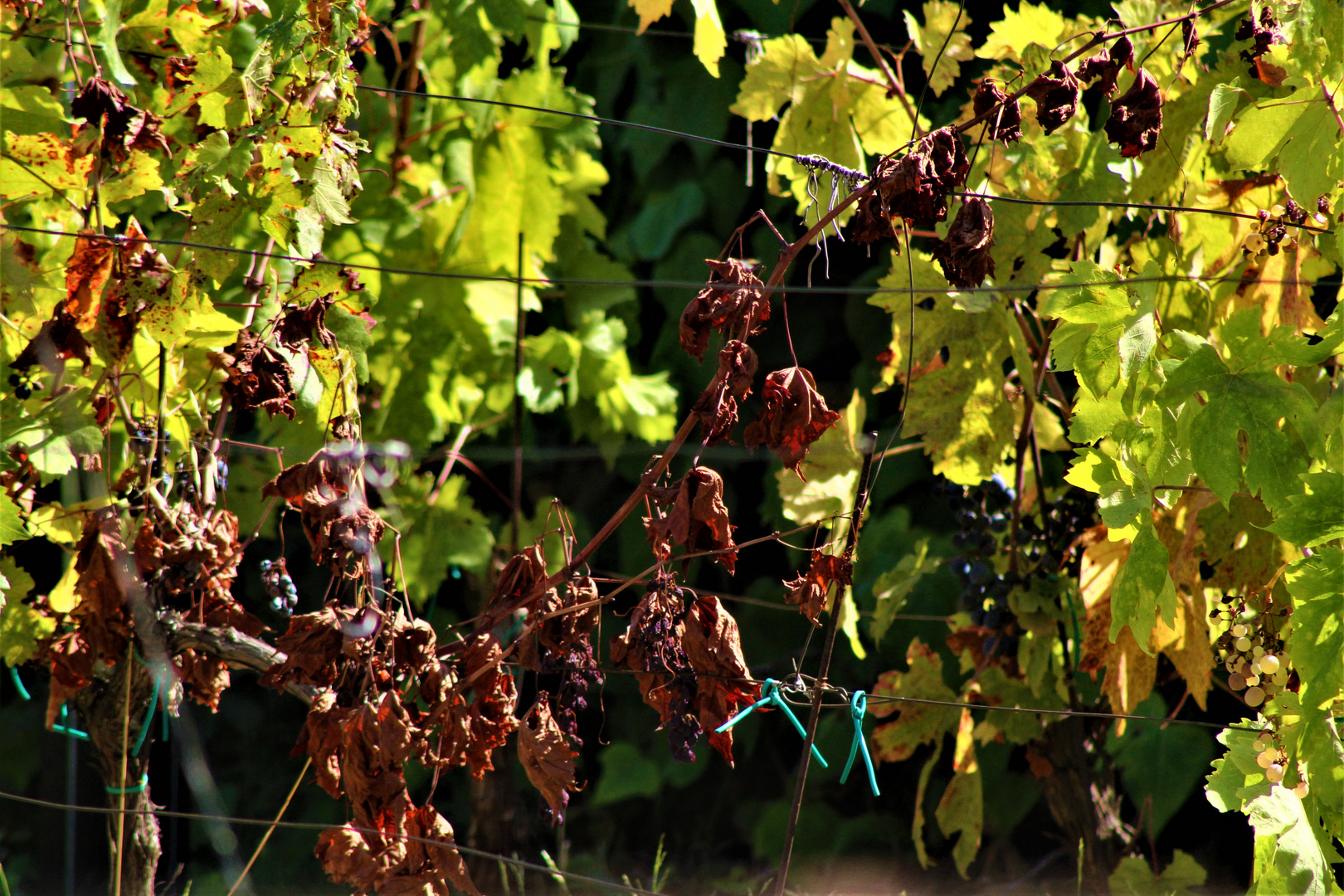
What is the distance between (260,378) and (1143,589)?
839 millimetres

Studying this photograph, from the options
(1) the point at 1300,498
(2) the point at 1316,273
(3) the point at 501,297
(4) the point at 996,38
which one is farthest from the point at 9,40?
(2) the point at 1316,273

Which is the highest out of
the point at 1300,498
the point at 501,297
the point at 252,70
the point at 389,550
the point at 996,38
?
the point at 996,38

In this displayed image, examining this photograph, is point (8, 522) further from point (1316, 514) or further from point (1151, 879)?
point (1151, 879)

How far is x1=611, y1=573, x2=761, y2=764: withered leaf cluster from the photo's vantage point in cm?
99

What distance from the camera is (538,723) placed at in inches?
41.6

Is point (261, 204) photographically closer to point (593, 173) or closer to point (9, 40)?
point (9, 40)

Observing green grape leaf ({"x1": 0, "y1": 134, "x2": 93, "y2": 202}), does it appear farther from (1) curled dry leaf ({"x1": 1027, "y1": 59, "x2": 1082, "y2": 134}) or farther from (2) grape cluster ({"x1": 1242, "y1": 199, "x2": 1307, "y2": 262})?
(2) grape cluster ({"x1": 1242, "y1": 199, "x2": 1307, "y2": 262})

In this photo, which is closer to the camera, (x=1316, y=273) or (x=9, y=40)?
(x=9, y=40)

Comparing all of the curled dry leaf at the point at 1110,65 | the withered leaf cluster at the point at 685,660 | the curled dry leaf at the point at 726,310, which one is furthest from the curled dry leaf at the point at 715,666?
the curled dry leaf at the point at 1110,65

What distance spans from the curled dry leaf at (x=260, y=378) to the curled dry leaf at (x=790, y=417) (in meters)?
0.45

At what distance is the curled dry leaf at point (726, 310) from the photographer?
0.96 meters

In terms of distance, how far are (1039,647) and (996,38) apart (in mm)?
815

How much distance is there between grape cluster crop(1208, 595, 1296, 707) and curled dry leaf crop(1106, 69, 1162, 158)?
49 cm

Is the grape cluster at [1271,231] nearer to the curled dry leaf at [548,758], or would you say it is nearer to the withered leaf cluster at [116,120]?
the curled dry leaf at [548,758]
